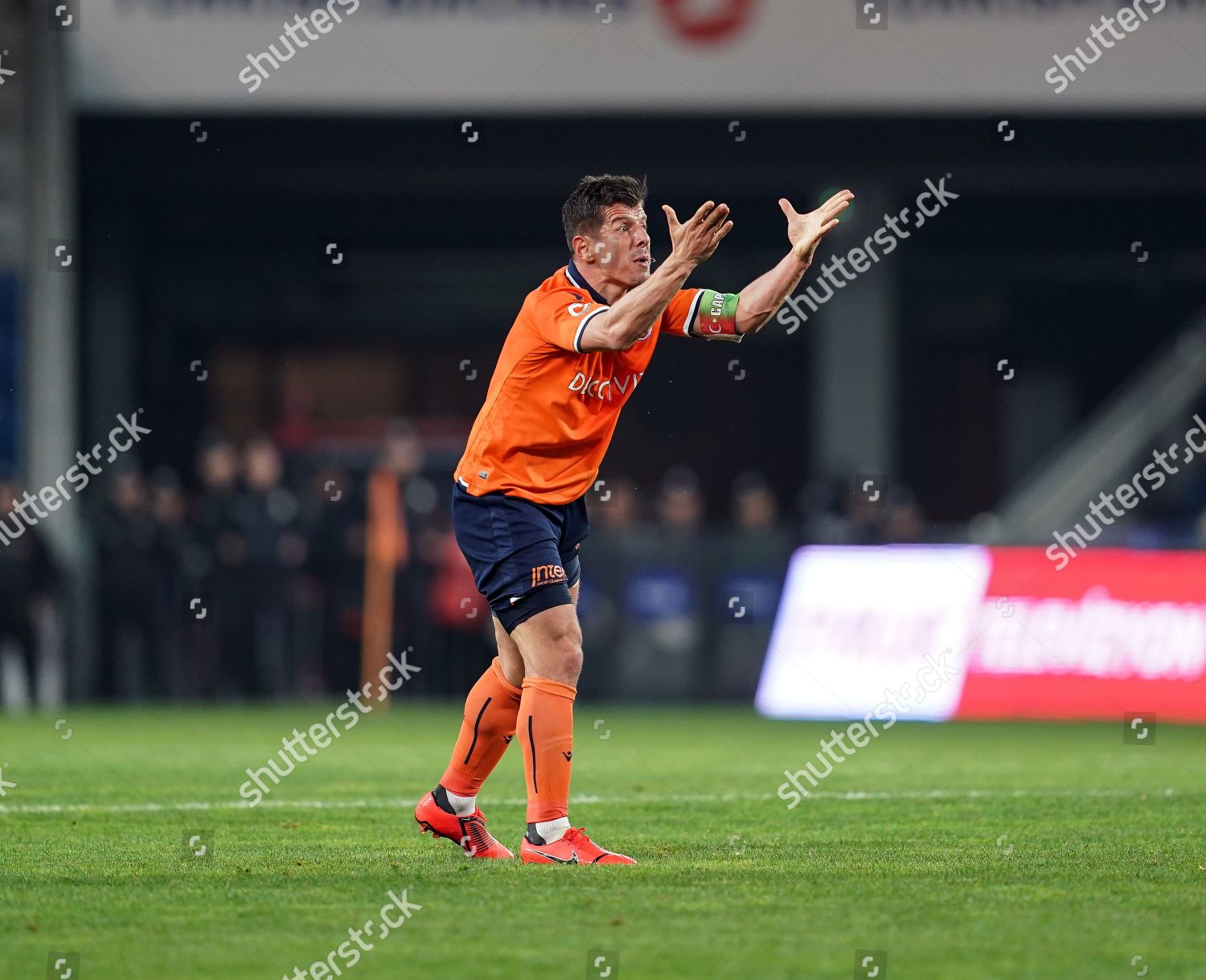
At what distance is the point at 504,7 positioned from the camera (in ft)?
72.4

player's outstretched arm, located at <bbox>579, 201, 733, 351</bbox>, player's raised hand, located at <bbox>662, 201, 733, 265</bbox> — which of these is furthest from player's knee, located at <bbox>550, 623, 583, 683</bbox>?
player's raised hand, located at <bbox>662, 201, 733, 265</bbox>

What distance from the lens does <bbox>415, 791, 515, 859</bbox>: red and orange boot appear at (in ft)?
24.7

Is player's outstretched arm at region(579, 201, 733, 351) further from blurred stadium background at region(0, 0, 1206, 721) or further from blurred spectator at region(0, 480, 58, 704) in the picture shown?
blurred spectator at region(0, 480, 58, 704)

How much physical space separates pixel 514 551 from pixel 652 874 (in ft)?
4.03

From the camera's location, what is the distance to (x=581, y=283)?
7.47m

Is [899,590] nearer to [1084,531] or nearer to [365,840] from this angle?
[1084,531]

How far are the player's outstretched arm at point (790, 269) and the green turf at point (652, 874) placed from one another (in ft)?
6.44

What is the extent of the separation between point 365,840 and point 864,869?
2081 mm

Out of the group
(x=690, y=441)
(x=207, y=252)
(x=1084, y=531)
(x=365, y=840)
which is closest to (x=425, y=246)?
(x=207, y=252)

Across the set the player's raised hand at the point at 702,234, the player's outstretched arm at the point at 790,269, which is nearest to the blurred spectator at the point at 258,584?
the player's outstretched arm at the point at 790,269

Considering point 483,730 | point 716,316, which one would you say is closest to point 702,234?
point 716,316

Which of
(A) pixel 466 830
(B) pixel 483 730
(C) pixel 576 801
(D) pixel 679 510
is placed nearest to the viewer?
(A) pixel 466 830

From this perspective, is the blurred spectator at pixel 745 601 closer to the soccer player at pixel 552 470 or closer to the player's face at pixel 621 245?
the soccer player at pixel 552 470

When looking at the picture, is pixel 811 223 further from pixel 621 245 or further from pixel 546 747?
pixel 546 747
